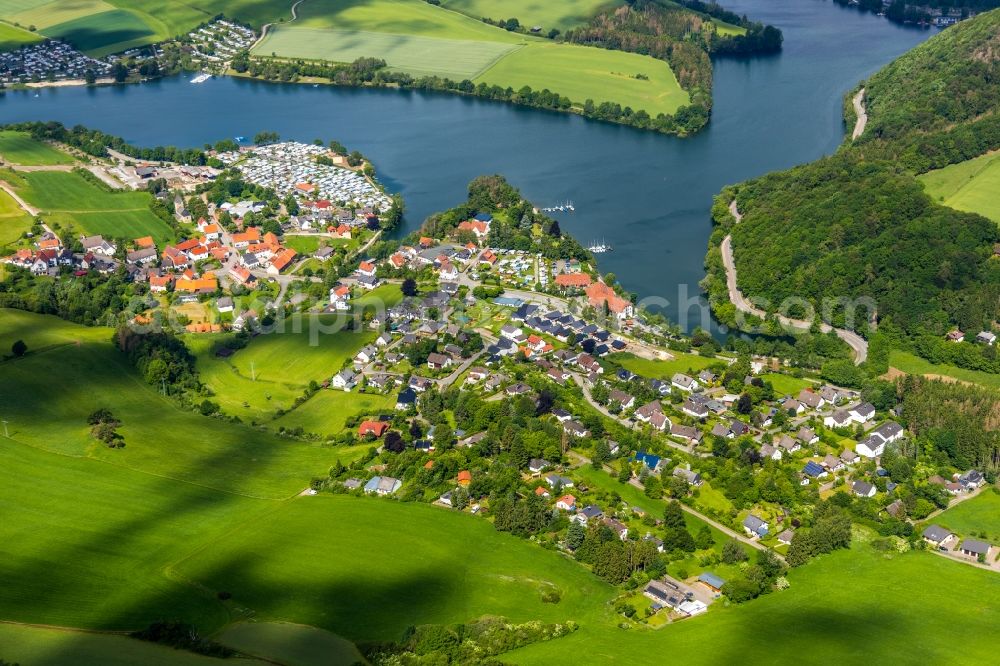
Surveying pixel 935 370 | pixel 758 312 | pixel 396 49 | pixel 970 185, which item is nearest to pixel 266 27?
pixel 396 49

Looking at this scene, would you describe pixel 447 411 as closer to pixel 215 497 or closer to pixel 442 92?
pixel 215 497

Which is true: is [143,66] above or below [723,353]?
above

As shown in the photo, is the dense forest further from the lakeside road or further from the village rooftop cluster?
the village rooftop cluster

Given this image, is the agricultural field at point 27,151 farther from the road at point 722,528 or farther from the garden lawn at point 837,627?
the garden lawn at point 837,627

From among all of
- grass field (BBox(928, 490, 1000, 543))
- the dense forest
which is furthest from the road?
the dense forest

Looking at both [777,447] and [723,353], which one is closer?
[777,447]

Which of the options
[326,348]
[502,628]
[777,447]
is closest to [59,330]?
[326,348]

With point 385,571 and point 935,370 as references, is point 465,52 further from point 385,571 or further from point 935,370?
point 385,571
